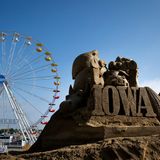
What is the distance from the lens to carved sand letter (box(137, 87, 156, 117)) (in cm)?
698

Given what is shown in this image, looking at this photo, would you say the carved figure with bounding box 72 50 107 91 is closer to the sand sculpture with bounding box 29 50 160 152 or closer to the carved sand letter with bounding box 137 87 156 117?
the sand sculpture with bounding box 29 50 160 152

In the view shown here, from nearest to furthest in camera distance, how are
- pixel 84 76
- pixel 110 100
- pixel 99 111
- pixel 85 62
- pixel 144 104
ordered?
pixel 99 111 < pixel 110 100 < pixel 144 104 < pixel 84 76 < pixel 85 62

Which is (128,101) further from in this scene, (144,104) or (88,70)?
(88,70)

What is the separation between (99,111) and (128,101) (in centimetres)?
83

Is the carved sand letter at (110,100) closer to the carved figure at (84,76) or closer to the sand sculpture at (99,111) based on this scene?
the sand sculpture at (99,111)

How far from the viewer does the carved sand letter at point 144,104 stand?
6977 mm

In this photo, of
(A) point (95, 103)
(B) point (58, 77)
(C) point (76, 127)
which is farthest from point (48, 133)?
(B) point (58, 77)

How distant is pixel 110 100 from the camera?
693 cm

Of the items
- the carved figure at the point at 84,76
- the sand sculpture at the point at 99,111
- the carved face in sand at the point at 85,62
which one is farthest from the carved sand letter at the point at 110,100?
the carved face in sand at the point at 85,62

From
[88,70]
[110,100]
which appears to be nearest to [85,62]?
[88,70]

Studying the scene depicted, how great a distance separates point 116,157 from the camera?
552cm

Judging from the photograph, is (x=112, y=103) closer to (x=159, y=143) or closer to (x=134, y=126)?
(x=134, y=126)

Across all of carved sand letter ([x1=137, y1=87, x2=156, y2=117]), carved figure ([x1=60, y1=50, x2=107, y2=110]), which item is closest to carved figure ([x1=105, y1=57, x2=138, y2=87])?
carved figure ([x1=60, y1=50, x2=107, y2=110])

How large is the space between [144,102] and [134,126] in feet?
2.82
